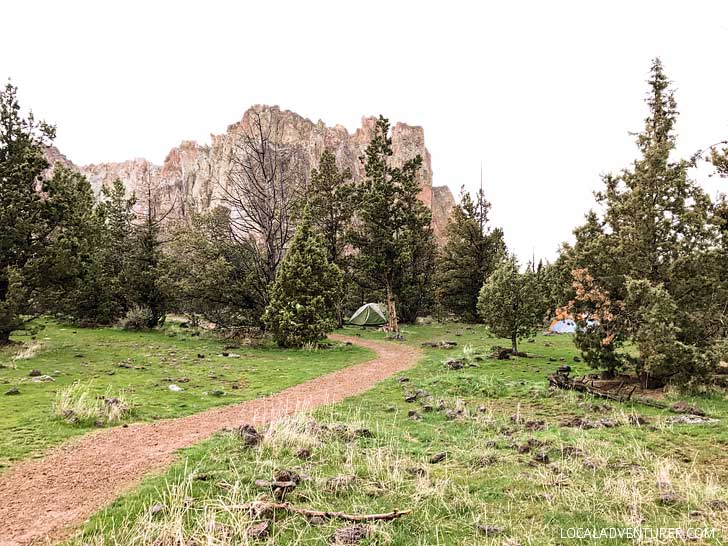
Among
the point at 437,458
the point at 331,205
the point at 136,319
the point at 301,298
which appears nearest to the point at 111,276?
the point at 136,319

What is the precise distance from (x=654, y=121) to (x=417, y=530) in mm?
16244

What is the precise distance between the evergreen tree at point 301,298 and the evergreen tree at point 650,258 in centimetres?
1305

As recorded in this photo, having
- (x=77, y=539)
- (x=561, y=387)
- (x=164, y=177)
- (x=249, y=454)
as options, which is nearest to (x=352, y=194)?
(x=561, y=387)

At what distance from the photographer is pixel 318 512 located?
512cm

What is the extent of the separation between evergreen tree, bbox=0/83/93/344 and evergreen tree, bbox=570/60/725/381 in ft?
68.1

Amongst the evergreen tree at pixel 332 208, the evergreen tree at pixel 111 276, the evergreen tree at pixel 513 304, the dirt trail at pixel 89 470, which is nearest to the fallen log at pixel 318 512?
the dirt trail at pixel 89 470

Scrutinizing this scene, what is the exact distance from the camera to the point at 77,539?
466 cm

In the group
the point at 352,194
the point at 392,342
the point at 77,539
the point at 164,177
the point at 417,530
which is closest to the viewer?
the point at 77,539

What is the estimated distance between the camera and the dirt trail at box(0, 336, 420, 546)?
5188mm

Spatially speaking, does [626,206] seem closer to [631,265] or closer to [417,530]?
[631,265]

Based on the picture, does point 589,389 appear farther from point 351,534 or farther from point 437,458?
point 351,534

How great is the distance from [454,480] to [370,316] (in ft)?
108

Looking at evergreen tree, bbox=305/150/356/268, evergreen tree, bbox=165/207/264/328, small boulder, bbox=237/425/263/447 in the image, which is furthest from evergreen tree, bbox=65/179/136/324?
small boulder, bbox=237/425/263/447

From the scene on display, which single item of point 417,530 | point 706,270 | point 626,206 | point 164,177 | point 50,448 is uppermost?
point 164,177
